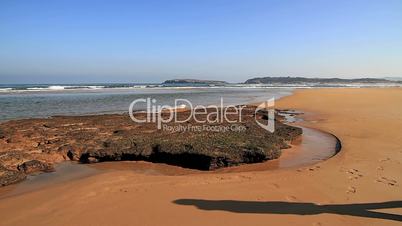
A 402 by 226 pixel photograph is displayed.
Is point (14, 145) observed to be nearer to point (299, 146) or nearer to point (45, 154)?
point (45, 154)

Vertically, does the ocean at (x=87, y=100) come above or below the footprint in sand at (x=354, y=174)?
above

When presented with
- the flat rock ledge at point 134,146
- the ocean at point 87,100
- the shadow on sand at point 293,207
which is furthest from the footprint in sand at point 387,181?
the ocean at point 87,100

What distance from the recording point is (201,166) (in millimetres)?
7316

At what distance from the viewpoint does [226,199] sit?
17.1 ft

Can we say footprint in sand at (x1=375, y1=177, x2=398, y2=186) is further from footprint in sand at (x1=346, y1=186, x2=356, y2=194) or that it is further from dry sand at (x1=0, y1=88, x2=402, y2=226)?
footprint in sand at (x1=346, y1=186, x2=356, y2=194)

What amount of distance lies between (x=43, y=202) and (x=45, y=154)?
308 cm

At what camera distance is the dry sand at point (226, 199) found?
180 inches

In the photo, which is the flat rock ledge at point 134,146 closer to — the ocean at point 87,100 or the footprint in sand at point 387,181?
the footprint in sand at point 387,181

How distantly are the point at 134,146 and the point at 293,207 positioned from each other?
178 inches

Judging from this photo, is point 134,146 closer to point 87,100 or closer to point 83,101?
point 83,101

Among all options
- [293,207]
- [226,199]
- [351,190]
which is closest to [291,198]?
[293,207]

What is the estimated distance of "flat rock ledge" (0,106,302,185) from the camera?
7.38 meters

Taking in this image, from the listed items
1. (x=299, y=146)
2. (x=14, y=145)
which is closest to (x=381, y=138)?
(x=299, y=146)

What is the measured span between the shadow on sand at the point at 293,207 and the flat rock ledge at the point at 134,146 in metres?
2.13
